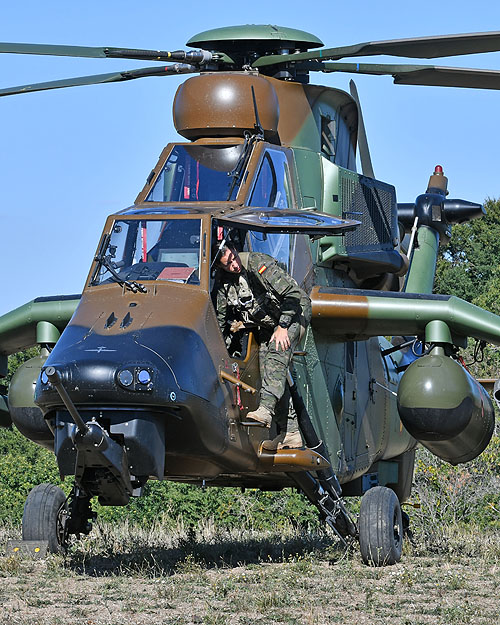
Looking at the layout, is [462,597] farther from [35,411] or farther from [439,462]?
[439,462]

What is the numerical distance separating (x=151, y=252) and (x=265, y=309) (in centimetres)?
102

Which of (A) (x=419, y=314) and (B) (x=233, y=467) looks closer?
(B) (x=233, y=467)

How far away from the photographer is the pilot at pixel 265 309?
8930 millimetres

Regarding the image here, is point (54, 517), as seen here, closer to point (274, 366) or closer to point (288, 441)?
point (288, 441)

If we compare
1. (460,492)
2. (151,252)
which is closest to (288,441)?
(151,252)

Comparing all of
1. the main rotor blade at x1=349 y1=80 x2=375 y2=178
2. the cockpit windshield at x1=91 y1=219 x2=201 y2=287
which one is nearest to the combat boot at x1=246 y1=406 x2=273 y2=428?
the cockpit windshield at x1=91 y1=219 x2=201 y2=287

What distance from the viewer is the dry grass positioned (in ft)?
23.8

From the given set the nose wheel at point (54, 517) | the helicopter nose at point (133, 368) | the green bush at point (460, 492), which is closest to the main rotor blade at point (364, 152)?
the green bush at point (460, 492)

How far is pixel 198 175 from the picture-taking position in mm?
9836

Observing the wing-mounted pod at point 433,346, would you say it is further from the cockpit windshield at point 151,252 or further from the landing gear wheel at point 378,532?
the cockpit windshield at point 151,252

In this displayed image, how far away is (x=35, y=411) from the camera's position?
1028cm

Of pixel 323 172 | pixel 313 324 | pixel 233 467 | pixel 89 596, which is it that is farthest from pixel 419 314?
pixel 89 596

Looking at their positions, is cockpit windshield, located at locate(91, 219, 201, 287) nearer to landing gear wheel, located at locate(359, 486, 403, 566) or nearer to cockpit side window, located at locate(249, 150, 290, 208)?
cockpit side window, located at locate(249, 150, 290, 208)

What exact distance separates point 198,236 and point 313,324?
6.76ft
